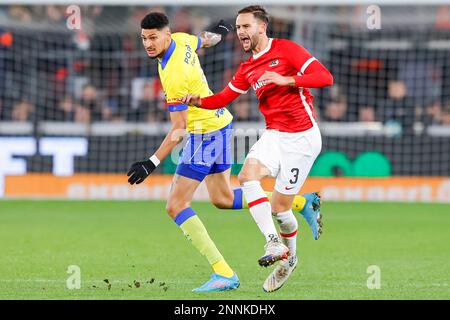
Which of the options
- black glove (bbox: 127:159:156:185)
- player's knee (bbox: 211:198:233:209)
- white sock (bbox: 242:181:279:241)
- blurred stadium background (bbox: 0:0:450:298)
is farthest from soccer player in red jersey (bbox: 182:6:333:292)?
blurred stadium background (bbox: 0:0:450:298)

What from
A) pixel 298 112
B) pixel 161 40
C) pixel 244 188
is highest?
pixel 161 40

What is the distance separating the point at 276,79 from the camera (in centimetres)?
829

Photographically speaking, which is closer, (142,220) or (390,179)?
(142,220)

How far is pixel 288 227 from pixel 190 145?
108 centimetres

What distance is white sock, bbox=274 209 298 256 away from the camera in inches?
350

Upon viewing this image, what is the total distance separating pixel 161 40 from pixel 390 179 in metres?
10.6

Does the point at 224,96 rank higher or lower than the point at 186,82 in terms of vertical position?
lower

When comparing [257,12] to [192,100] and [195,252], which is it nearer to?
[192,100]

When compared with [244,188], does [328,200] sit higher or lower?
lower

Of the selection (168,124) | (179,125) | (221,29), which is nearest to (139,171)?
(179,125)

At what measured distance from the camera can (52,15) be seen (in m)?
21.5
